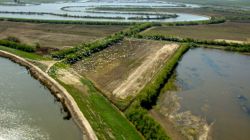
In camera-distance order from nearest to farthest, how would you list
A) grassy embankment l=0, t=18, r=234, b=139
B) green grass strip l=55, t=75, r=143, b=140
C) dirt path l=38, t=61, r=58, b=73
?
1. green grass strip l=55, t=75, r=143, b=140
2. grassy embankment l=0, t=18, r=234, b=139
3. dirt path l=38, t=61, r=58, b=73

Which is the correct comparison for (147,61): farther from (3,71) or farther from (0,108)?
(0,108)

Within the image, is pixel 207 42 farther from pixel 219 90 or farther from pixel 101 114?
pixel 101 114

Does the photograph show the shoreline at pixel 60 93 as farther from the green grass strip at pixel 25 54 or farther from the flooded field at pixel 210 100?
the flooded field at pixel 210 100

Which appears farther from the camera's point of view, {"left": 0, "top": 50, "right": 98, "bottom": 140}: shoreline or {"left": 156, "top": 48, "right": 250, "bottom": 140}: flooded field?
{"left": 156, "top": 48, "right": 250, "bottom": 140}: flooded field

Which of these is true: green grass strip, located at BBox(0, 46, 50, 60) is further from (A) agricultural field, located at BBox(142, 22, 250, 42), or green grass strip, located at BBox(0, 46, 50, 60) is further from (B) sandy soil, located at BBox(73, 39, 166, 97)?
(A) agricultural field, located at BBox(142, 22, 250, 42)

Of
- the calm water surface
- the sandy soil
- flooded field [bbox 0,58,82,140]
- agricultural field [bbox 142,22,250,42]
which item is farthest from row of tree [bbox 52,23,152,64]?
agricultural field [bbox 142,22,250,42]

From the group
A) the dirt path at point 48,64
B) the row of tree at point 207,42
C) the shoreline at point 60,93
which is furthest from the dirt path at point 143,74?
the dirt path at point 48,64

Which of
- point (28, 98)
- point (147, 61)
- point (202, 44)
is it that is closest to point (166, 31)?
point (202, 44)

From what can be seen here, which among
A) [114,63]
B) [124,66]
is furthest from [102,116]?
[114,63]
